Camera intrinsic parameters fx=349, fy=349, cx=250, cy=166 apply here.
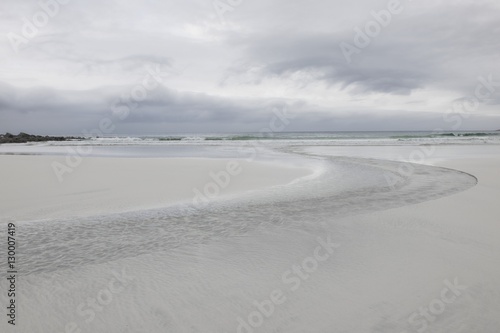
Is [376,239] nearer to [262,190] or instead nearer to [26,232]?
[262,190]

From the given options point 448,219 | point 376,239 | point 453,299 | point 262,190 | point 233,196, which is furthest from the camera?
point 262,190

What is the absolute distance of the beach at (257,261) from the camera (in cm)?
356

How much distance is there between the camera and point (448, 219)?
719cm

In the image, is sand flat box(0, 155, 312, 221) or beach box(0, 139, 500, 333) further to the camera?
sand flat box(0, 155, 312, 221)

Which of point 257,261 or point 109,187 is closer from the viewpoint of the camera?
point 257,261

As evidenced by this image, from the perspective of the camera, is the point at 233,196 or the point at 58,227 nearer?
the point at 58,227

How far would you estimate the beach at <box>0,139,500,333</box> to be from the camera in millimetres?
3561

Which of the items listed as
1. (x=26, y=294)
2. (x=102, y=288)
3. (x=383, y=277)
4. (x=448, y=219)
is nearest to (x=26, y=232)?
(x=26, y=294)

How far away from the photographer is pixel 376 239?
→ 5.93 m

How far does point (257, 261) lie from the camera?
197 inches

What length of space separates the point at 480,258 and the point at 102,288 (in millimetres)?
5130

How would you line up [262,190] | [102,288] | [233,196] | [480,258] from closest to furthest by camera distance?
[102,288]
[480,258]
[233,196]
[262,190]

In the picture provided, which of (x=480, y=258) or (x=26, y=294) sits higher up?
(x=480, y=258)

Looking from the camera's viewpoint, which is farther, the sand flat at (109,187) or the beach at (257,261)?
the sand flat at (109,187)
